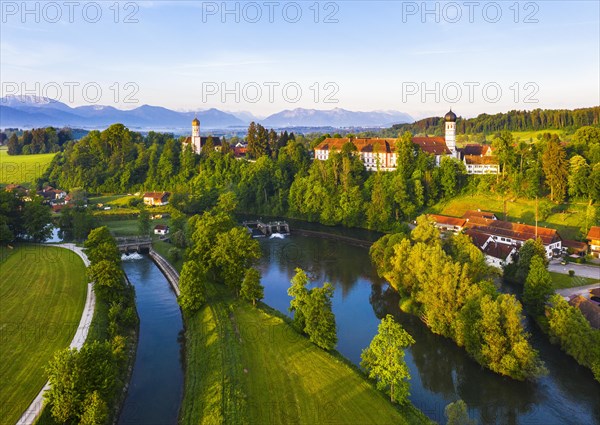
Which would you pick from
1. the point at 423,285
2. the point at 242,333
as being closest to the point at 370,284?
the point at 423,285

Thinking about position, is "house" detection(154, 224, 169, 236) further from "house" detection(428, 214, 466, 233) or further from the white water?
"house" detection(428, 214, 466, 233)

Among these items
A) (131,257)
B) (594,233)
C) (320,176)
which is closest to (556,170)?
(594,233)

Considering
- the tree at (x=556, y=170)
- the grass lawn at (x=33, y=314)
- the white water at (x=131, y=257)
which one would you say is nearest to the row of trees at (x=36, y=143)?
the white water at (x=131, y=257)

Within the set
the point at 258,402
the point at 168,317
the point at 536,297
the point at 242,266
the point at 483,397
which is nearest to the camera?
the point at 258,402

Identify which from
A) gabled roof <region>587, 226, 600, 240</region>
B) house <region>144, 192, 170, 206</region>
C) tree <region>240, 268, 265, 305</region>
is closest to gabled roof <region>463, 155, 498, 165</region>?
gabled roof <region>587, 226, 600, 240</region>

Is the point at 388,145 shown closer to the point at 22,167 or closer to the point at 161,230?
the point at 161,230

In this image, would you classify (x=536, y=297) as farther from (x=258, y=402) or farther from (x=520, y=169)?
(x=520, y=169)
